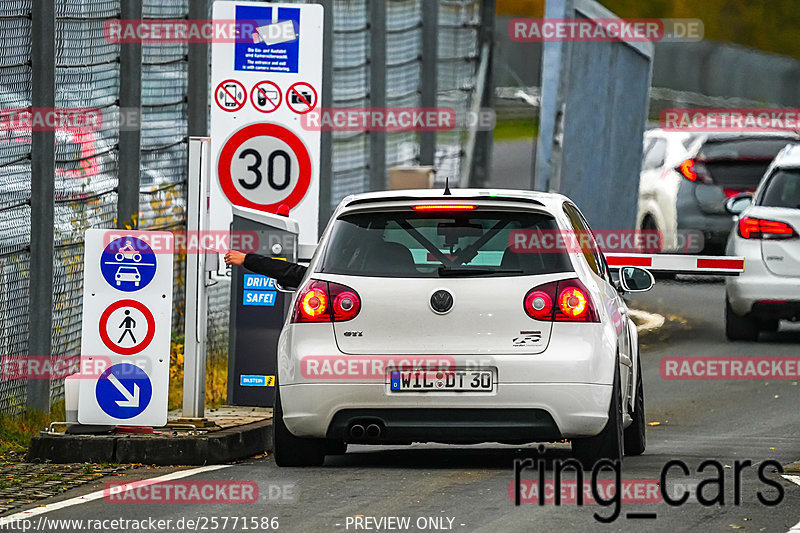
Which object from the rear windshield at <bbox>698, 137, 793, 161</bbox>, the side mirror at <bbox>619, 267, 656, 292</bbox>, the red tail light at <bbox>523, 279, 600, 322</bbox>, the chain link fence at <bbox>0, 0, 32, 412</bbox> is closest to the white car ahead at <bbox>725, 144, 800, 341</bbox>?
the rear windshield at <bbox>698, 137, 793, 161</bbox>

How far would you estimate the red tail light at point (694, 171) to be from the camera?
22.8 m

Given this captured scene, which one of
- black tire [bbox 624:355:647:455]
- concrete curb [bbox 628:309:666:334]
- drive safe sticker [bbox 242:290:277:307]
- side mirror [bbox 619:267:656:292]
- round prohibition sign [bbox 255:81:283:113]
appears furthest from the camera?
concrete curb [bbox 628:309:666:334]

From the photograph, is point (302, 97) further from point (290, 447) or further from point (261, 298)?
point (290, 447)

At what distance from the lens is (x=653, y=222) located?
2391 cm

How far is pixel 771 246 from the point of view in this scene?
17531 millimetres

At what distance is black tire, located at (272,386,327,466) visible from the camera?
10.4 meters

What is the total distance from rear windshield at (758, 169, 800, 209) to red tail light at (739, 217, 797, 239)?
19cm

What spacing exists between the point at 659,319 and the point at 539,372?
10482 mm

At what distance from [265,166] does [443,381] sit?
3.75m

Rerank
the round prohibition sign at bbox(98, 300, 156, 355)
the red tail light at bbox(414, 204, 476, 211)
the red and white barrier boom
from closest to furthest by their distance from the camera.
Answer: the red tail light at bbox(414, 204, 476, 211), the round prohibition sign at bbox(98, 300, 156, 355), the red and white barrier boom

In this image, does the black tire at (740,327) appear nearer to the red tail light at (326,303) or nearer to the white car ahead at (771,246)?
the white car ahead at (771,246)

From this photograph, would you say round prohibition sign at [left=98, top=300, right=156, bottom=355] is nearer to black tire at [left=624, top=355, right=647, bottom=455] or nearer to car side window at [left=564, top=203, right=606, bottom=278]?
car side window at [left=564, top=203, right=606, bottom=278]

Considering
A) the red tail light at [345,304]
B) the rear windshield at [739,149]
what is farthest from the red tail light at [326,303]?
the rear windshield at [739,149]

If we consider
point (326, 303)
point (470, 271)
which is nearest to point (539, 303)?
point (470, 271)
